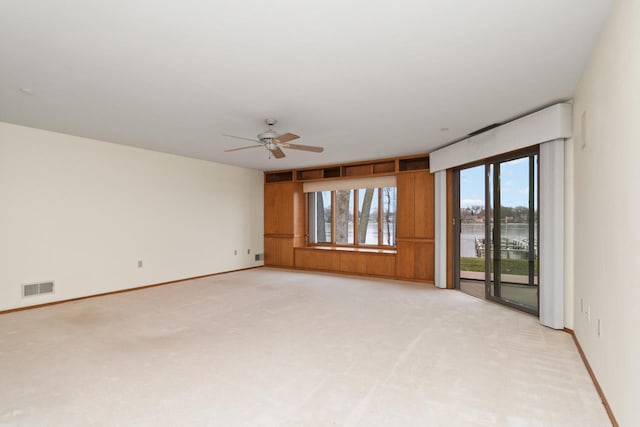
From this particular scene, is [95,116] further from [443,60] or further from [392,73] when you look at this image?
[443,60]

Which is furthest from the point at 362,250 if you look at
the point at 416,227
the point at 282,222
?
the point at 282,222

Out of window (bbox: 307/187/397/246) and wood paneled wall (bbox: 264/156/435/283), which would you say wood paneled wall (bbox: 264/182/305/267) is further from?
window (bbox: 307/187/397/246)

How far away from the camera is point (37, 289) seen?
444cm

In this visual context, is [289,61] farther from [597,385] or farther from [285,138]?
[597,385]

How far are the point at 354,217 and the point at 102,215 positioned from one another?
4842 mm

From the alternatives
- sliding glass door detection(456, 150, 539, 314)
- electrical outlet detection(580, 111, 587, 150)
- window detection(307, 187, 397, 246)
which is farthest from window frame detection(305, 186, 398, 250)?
electrical outlet detection(580, 111, 587, 150)

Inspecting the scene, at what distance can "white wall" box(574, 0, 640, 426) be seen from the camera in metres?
1.68

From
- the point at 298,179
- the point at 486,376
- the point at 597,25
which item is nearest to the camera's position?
the point at 597,25

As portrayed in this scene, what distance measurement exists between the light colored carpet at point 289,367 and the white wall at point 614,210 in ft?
1.22

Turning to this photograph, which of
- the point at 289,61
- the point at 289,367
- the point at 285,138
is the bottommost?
the point at 289,367

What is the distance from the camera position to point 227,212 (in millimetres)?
7250

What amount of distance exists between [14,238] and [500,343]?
5.89m

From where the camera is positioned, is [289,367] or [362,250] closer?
[289,367]

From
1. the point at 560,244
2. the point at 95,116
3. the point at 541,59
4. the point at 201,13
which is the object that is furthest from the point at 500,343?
the point at 95,116
